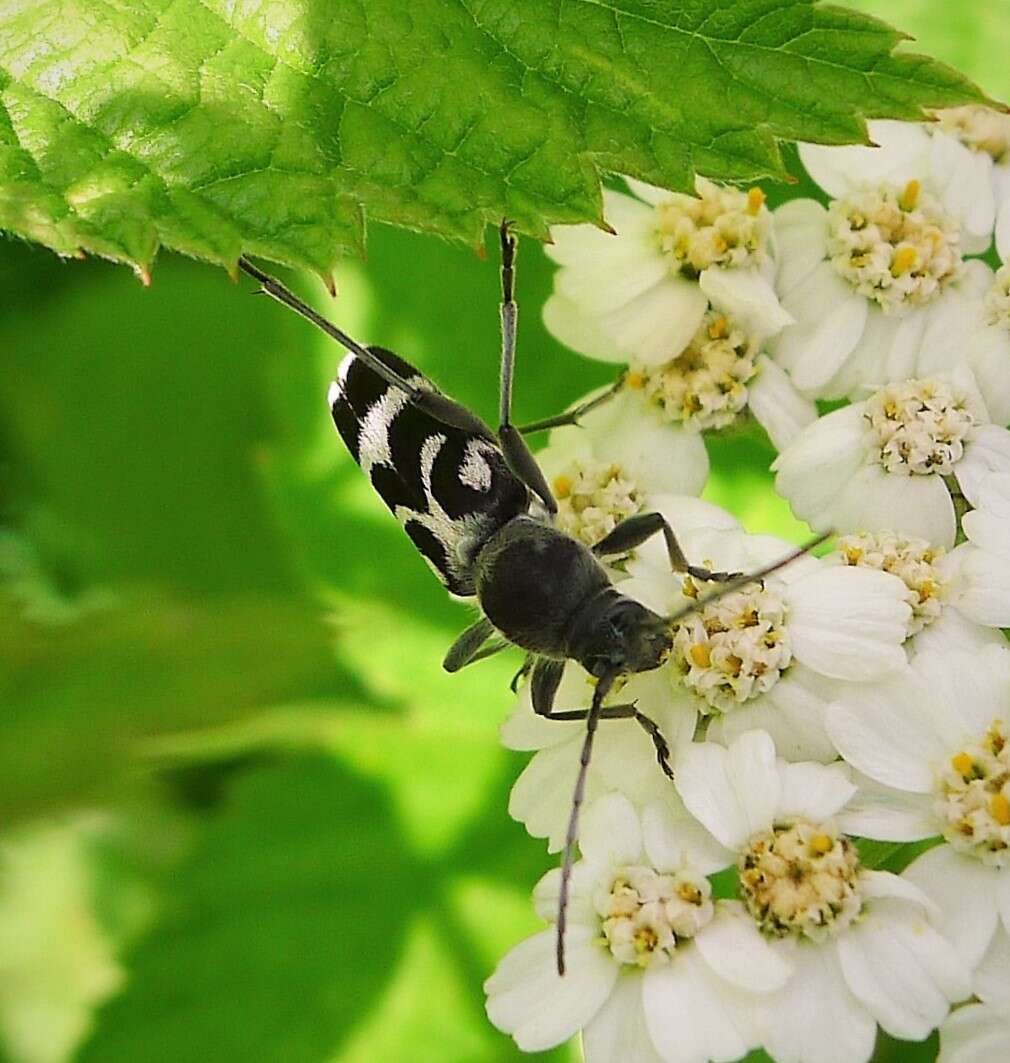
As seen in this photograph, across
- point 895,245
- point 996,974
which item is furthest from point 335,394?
point 996,974

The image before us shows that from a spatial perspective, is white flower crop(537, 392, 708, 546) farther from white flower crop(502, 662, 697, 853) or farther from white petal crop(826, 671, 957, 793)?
white petal crop(826, 671, 957, 793)

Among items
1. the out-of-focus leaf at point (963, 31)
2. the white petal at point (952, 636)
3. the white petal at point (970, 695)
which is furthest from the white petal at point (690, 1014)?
the out-of-focus leaf at point (963, 31)

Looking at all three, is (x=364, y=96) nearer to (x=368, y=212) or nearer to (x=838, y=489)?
(x=368, y=212)

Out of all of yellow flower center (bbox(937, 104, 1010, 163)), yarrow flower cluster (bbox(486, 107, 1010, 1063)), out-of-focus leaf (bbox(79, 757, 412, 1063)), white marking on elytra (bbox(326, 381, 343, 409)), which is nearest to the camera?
yarrow flower cluster (bbox(486, 107, 1010, 1063))

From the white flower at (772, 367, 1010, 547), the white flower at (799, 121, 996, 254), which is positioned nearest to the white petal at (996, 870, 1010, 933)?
the white flower at (772, 367, 1010, 547)

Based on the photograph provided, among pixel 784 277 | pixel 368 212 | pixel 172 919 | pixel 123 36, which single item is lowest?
pixel 172 919

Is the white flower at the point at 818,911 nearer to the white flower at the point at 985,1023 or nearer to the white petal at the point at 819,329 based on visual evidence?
the white flower at the point at 985,1023

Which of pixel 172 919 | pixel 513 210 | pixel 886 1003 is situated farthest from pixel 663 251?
pixel 172 919
